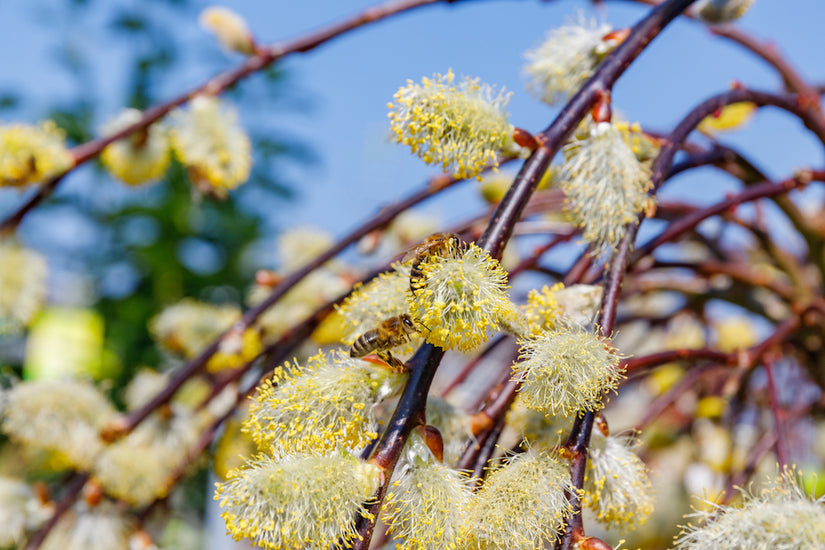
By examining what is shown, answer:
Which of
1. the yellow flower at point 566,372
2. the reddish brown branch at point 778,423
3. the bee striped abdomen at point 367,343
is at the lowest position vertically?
the reddish brown branch at point 778,423

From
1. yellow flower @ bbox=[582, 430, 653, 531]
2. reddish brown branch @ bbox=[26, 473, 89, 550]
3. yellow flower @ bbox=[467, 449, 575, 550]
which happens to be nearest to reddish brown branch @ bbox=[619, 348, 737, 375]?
yellow flower @ bbox=[582, 430, 653, 531]

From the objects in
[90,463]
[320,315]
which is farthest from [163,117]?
[90,463]

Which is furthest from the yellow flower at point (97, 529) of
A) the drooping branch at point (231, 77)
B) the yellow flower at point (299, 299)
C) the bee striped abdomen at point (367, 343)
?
the bee striped abdomen at point (367, 343)

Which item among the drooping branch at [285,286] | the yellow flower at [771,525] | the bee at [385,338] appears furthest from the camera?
the drooping branch at [285,286]

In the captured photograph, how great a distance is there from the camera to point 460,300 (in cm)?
53

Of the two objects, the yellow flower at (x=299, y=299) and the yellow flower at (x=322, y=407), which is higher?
the yellow flower at (x=322, y=407)

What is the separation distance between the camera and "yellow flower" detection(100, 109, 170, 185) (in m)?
1.31

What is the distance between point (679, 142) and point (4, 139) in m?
0.99

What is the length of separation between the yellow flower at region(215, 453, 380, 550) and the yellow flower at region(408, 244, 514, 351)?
11cm

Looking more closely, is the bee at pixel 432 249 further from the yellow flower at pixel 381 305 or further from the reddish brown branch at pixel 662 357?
the reddish brown branch at pixel 662 357

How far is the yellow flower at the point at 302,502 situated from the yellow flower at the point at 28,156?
843 millimetres

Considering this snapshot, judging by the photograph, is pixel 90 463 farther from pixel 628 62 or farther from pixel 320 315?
pixel 628 62

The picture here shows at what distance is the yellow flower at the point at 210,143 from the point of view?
126cm

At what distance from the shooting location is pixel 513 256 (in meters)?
1.81
